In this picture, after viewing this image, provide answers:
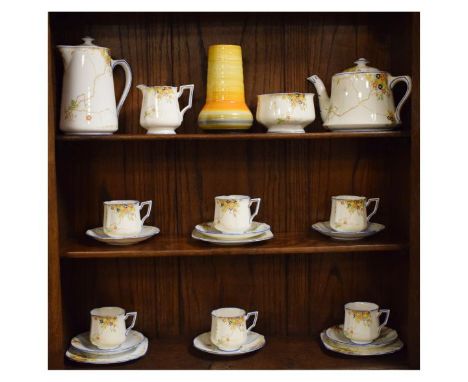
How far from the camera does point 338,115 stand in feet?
5.40

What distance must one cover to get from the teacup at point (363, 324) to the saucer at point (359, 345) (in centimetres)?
1

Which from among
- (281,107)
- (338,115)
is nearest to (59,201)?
(281,107)

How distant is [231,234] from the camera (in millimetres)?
1624

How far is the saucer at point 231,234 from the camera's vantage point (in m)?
1.62

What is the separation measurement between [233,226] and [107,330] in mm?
404

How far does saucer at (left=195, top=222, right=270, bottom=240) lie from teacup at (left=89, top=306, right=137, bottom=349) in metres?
0.29

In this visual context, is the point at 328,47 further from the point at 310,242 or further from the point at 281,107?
the point at 310,242

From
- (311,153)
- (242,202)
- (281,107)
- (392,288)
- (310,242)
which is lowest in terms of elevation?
(392,288)

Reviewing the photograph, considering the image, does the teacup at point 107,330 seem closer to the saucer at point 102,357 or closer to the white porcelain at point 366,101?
the saucer at point 102,357

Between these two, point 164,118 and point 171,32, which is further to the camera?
point 171,32

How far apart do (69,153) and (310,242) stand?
0.67 meters

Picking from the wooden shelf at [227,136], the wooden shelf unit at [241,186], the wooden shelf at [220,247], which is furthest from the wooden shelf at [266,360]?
the wooden shelf at [227,136]

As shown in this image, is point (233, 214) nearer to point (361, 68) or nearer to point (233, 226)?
point (233, 226)

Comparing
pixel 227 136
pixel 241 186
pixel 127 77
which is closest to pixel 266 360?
pixel 241 186
